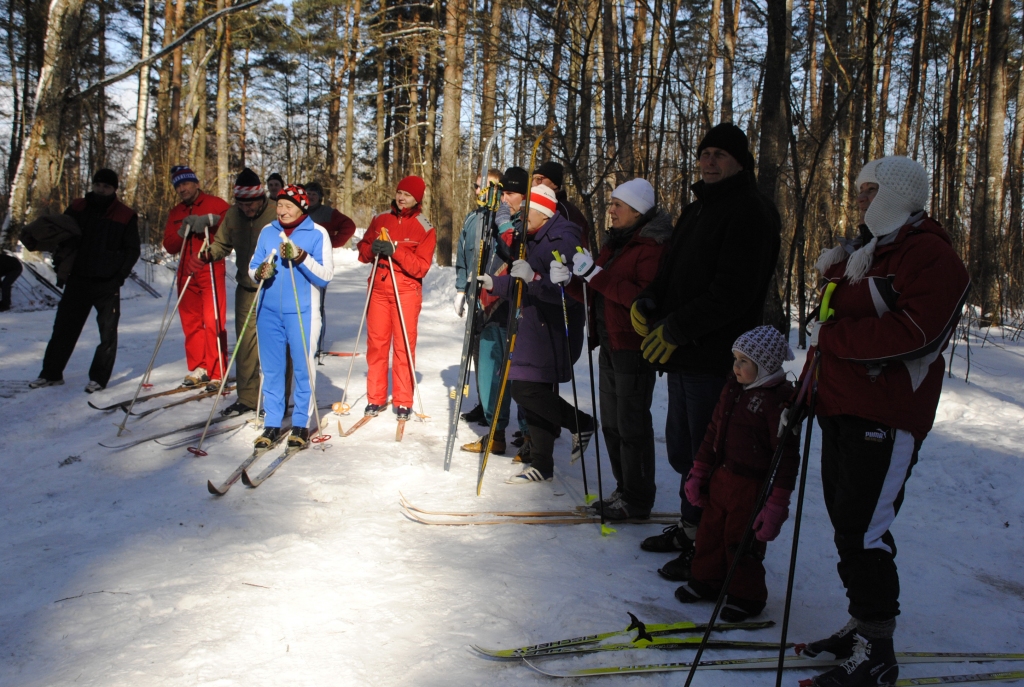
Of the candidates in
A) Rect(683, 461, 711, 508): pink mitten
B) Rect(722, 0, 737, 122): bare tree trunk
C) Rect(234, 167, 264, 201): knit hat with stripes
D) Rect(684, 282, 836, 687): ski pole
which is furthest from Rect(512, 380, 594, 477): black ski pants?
Rect(722, 0, 737, 122): bare tree trunk

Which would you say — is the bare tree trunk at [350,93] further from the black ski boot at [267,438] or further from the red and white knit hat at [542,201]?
the red and white knit hat at [542,201]

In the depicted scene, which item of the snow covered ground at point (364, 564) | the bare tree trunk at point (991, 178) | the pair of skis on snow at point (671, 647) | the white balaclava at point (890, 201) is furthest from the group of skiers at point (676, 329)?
the bare tree trunk at point (991, 178)

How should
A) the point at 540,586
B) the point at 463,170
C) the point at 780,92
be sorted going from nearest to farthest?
the point at 540,586, the point at 780,92, the point at 463,170

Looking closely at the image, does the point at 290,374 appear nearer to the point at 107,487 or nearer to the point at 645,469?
the point at 107,487

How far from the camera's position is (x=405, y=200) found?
20.2 feet

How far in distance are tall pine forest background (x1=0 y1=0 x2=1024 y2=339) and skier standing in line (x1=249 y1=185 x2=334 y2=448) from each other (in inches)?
149

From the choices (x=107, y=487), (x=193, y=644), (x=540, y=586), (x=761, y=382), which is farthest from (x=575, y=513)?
(x=107, y=487)

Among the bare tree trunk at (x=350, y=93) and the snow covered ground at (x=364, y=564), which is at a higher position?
the bare tree trunk at (x=350, y=93)

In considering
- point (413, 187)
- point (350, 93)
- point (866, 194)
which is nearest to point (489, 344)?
point (413, 187)

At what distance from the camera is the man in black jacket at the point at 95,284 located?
659 cm

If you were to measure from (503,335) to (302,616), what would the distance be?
2.98 metres

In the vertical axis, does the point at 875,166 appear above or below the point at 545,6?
below

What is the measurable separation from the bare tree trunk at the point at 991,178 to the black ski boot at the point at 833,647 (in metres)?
8.68

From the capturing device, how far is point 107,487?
458cm
